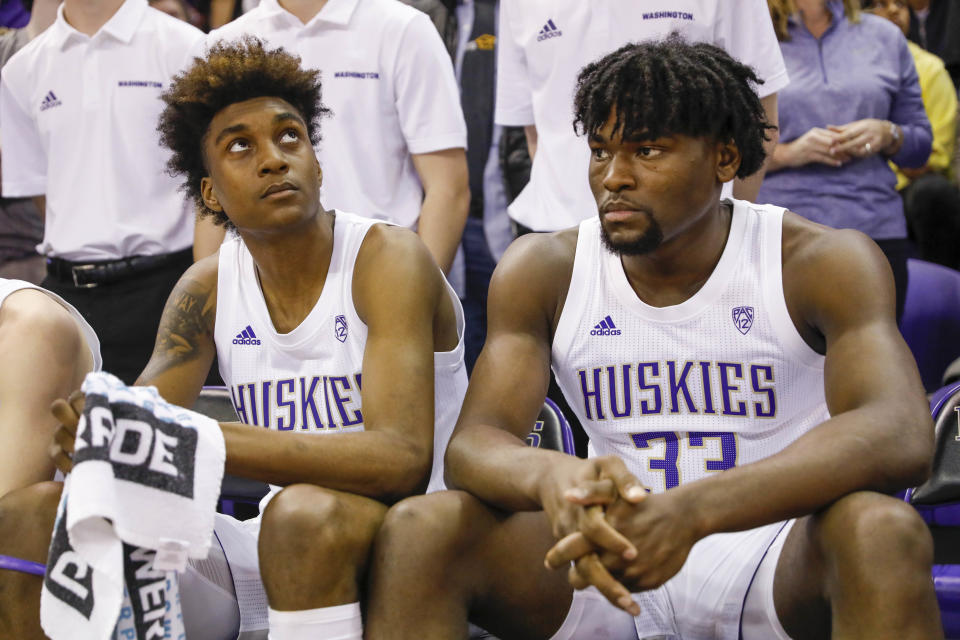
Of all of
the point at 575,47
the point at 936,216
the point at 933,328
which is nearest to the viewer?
the point at 575,47

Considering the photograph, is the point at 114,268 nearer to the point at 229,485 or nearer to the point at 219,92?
the point at 229,485

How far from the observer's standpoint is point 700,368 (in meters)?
2.66

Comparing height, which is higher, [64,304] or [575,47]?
[575,47]

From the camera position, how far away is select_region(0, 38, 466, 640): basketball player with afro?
7.84 ft

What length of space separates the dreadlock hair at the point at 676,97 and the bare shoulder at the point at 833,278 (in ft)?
0.90

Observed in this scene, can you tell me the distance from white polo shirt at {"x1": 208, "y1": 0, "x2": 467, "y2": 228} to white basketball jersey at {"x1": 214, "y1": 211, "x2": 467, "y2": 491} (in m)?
0.73

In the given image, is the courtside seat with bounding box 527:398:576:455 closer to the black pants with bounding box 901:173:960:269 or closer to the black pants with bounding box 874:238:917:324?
the black pants with bounding box 874:238:917:324

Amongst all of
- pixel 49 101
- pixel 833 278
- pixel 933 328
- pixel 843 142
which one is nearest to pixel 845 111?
pixel 843 142

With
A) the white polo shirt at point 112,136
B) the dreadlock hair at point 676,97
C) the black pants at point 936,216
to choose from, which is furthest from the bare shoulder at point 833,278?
the black pants at point 936,216

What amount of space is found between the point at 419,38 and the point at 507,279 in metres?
1.36

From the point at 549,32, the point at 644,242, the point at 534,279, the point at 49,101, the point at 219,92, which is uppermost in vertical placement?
the point at 549,32

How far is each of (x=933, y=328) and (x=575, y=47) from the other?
1.69 m

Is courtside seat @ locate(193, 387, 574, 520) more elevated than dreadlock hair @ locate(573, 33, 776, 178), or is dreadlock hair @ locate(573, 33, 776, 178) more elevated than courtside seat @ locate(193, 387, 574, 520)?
dreadlock hair @ locate(573, 33, 776, 178)

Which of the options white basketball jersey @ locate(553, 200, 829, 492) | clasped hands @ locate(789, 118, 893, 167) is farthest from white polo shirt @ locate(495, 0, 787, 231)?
white basketball jersey @ locate(553, 200, 829, 492)
